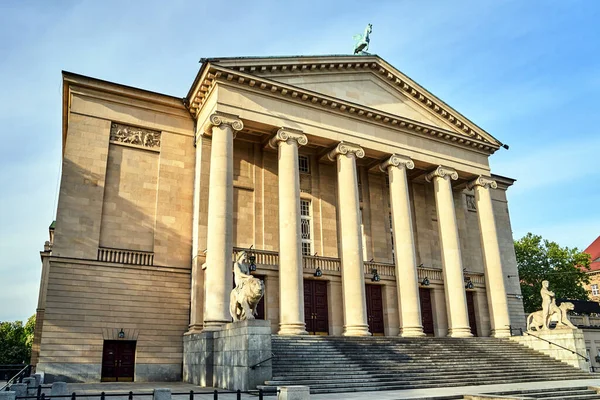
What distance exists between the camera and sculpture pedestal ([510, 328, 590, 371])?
→ 23.6 meters

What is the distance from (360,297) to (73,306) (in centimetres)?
1309

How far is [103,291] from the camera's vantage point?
22094 millimetres

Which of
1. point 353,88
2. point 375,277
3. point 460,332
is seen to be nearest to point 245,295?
point 375,277

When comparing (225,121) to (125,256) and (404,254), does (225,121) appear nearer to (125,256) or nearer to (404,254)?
(125,256)

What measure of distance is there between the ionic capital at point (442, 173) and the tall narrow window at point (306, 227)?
25.8 ft

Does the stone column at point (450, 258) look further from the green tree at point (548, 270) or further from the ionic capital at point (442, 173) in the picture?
the green tree at point (548, 270)

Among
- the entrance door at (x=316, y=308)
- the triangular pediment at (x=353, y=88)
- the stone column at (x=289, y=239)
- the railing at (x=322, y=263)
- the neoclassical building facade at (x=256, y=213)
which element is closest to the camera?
the stone column at (x=289, y=239)

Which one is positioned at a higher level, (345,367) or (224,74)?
(224,74)

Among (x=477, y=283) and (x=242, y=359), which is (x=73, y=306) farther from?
(x=477, y=283)

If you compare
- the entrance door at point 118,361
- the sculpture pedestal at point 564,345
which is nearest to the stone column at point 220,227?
the entrance door at point 118,361

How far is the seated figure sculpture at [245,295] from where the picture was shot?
16984 mm

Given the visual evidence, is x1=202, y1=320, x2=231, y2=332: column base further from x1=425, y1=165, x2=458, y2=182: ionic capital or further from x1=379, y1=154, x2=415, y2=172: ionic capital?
x1=425, y1=165, x2=458, y2=182: ionic capital

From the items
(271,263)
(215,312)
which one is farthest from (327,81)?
(215,312)

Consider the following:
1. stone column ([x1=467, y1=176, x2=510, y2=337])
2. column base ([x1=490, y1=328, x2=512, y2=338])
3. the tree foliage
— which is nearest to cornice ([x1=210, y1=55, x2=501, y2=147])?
stone column ([x1=467, y1=176, x2=510, y2=337])
